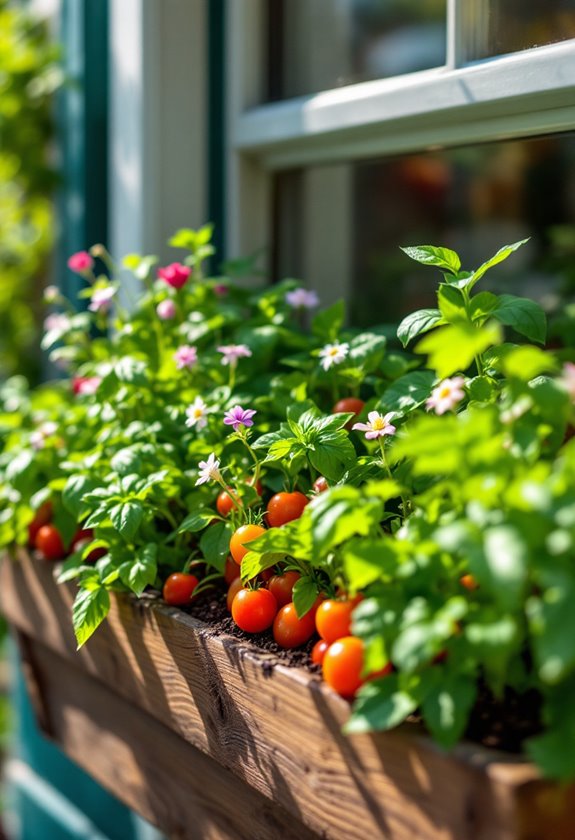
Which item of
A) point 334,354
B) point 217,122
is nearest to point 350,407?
point 334,354

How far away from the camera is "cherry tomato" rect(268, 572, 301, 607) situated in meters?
1.02

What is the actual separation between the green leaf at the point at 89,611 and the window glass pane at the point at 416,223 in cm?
71

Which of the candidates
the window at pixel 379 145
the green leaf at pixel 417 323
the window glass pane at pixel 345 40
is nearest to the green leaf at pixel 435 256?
the green leaf at pixel 417 323

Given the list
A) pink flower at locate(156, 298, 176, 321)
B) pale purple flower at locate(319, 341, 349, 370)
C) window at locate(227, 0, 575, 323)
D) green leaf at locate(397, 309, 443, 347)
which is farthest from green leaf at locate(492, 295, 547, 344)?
pink flower at locate(156, 298, 176, 321)

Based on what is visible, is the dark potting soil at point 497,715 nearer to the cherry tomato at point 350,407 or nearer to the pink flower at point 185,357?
the cherry tomato at point 350,407

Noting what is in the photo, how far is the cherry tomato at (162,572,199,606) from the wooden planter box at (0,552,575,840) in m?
0.02

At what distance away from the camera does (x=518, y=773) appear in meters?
0.68

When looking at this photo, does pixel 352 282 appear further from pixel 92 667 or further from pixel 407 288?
pixel 92 667

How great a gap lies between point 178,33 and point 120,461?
2.85ft

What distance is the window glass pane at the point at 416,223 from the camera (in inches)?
61.2

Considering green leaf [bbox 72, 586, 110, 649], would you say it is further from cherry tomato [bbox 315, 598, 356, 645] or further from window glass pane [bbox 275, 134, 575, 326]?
window glass pane [bbox 275, 134, 575, 326]

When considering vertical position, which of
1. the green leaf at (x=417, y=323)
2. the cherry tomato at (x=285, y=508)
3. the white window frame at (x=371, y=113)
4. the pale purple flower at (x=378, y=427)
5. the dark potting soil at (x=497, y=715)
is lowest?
the dark potting soil at (x=497, y=715)

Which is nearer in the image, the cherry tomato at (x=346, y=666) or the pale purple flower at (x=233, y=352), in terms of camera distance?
the cherry tomato at (x=346, y=666)

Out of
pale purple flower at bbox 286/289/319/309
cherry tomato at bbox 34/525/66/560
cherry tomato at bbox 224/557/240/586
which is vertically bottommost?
cherry tomato at bbox 34/525/66/560
